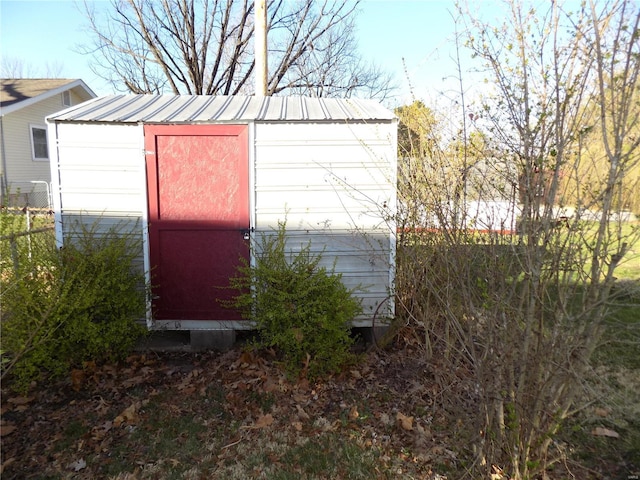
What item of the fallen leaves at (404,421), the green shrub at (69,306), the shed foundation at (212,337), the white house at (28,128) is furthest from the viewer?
the white house at (28,128)

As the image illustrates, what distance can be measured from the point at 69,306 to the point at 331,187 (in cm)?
274

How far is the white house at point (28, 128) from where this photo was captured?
51.9 feet

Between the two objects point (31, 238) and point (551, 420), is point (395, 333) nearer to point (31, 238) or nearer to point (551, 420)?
point (551, 420)

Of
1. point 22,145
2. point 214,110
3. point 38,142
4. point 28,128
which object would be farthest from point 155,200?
point 38,142

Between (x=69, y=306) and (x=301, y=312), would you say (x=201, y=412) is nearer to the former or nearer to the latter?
(x=301, y=312)

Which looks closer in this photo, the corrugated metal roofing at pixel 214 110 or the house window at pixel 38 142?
the corrugated metal roofing at pixel 214 110

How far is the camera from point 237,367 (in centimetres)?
449

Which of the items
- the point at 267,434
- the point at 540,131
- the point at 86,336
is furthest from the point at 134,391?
the point at 540,131

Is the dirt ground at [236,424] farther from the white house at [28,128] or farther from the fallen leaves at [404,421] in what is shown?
the white house at [28,128]

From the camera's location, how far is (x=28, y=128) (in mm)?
17188

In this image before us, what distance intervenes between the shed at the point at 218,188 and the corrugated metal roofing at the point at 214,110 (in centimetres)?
3

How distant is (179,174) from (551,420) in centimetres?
393

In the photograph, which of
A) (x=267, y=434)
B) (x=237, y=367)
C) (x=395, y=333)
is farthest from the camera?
(x=395, y=333)

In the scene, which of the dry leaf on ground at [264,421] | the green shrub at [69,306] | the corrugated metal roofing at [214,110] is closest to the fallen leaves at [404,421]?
the dry leaf on ground at [264,421]
